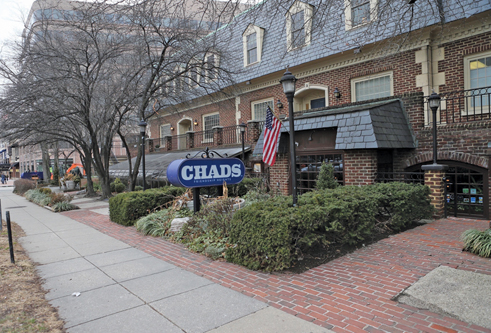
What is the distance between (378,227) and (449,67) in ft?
23.3

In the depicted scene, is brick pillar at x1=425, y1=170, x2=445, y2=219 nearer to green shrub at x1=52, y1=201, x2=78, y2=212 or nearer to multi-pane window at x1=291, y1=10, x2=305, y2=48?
multi-pane window at x1=291, y1=10, x2=305, y2=48

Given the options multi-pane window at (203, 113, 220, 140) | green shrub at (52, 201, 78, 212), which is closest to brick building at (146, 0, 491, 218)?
multi-pane window at (203, 113, 220, 140)

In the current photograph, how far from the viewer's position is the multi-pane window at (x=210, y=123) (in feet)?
67.4

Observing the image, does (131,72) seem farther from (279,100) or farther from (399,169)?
(399,169)

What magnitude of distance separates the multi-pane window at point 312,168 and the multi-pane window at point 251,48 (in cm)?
778

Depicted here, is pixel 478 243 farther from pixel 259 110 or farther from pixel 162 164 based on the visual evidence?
pixel 162 164

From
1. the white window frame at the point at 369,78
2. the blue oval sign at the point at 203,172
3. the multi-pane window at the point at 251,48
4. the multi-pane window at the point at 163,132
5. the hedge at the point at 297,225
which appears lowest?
the hedge at the point at 297,225

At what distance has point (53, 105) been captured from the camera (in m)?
13.8

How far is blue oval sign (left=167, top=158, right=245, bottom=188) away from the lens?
7.71 m

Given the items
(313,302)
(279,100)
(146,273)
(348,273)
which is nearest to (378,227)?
(348,273)

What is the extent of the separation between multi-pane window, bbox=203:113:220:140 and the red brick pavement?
44.7ft

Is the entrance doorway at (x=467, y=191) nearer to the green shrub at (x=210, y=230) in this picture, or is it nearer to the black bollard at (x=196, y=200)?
the green shrub at (x=210, y=230)

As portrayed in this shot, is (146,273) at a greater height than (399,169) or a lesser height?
lesser

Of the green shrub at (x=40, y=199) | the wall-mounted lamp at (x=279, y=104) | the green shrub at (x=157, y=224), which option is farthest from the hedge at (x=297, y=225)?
the green shrub at (x=40, y=199)
